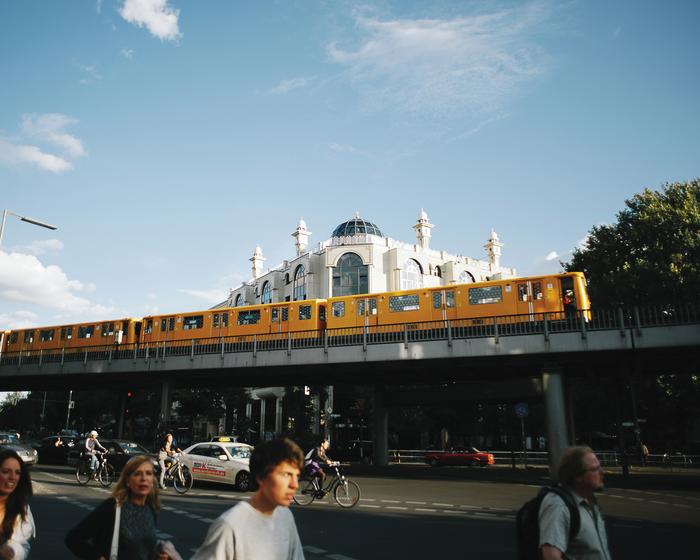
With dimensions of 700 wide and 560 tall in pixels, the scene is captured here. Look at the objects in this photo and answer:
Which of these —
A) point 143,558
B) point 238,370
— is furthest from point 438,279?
point 143,558

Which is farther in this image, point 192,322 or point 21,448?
point 192,322

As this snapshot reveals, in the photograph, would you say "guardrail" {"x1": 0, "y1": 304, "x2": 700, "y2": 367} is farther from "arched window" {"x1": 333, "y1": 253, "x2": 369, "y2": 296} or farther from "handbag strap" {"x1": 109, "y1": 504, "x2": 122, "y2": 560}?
"arched window" {"x1": 333, "y1": 253, "x2": 369, "y2": 296}

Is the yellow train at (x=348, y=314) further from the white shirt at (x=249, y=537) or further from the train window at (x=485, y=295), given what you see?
the white shirt at (x=249, y=537)

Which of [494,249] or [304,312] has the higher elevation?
[494,249]

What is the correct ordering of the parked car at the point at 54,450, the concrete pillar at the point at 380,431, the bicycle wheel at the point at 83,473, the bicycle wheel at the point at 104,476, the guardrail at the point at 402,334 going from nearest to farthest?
the bicycle wheel at the point at 104,476 → the bicycle wheel at the point at 83,473 → the guardrail at the point at 402,334 → the parked car at the point at 54,450 → the concrete pillar at the point at 380,431

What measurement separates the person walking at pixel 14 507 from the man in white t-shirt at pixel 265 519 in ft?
5.13

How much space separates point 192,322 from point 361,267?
32595 millimetres

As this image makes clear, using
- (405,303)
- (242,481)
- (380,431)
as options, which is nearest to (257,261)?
(380,431)

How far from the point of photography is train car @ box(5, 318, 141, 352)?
33.1 m

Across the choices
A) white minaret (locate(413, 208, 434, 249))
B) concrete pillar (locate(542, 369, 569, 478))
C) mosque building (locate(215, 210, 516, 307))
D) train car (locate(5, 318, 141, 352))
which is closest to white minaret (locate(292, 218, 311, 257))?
mosque building (locate(215, 210, 516, 307))

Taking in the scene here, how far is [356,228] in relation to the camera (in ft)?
219

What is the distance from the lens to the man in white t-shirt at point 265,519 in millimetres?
2475

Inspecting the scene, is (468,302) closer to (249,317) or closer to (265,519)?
(249,317)

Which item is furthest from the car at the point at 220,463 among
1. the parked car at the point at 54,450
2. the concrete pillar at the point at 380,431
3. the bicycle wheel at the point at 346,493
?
the concrete pillar at the point at 380,431
